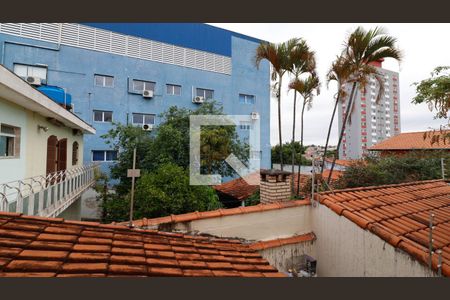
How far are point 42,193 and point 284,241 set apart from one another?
4.73 m

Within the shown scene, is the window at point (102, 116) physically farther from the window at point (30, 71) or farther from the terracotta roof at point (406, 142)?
the terracotta roof at point (406, 142)

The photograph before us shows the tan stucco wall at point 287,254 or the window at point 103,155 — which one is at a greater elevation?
the window at point 103,155

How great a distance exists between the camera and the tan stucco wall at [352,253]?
300cm

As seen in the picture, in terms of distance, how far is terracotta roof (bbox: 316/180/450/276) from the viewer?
3066 mm

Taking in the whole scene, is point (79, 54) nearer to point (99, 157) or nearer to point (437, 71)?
point (99, 157)

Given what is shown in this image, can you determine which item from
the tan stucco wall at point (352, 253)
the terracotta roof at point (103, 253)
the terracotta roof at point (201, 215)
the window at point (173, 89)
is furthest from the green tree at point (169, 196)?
the window at point (173, 89)

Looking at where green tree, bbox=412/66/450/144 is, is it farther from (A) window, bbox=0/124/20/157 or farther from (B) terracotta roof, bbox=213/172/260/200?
(A) window, bbox=0/124/20/157

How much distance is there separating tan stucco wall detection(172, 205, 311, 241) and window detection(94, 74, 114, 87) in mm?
13291

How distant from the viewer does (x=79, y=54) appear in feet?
43.3

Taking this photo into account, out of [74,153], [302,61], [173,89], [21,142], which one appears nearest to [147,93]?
[173,89]

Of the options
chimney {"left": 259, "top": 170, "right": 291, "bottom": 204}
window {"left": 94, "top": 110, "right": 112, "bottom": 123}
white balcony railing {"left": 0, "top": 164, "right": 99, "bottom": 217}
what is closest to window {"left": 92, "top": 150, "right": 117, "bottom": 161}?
window {"left": 94, "top": 110, "right": 112, "bottom": 123}

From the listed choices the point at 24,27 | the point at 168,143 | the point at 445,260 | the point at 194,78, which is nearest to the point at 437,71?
the point at 445,260

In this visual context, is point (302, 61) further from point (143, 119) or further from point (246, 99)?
point (246, 99)

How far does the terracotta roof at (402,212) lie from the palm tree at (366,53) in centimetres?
240
